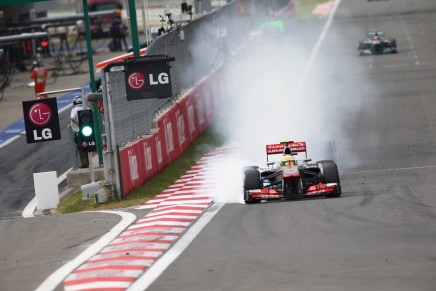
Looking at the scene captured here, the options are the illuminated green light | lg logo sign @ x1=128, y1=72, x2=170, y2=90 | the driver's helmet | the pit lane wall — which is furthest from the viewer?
the illuminated green light

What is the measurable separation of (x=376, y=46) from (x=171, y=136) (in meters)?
29.1

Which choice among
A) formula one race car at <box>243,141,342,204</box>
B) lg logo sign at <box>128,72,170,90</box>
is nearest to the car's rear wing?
formula one race car at <box>243,141,342,204</box>

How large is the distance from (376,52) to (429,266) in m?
43.1

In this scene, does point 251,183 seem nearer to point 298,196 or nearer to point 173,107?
point 298,196

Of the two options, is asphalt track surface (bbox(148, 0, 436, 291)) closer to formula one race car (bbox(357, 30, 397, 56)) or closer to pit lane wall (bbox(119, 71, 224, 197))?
pit lane wall (bbox(119, 71, 224, 197))

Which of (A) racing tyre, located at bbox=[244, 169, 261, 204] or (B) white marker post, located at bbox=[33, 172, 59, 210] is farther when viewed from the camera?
(B) white marker post, located at bbox=[33, 172, 59, 210]

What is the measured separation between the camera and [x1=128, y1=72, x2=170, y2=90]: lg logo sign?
25656 mm

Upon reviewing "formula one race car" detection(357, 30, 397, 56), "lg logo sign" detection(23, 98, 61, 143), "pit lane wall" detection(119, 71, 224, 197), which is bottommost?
"formula one race car" detection(357, 30, 397, 56)

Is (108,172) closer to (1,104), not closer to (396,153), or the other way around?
(396,153)

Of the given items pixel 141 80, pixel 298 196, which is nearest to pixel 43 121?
pixel 141 80

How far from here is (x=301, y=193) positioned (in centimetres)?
2233

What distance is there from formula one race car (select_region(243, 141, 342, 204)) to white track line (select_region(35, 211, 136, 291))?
2239 millimetres

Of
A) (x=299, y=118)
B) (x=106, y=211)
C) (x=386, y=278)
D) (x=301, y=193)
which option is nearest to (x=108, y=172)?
(x=106, y=211)

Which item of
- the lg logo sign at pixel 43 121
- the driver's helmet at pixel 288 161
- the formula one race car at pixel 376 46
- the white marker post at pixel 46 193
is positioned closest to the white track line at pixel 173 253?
the driver's helmet at pixel 288 161
